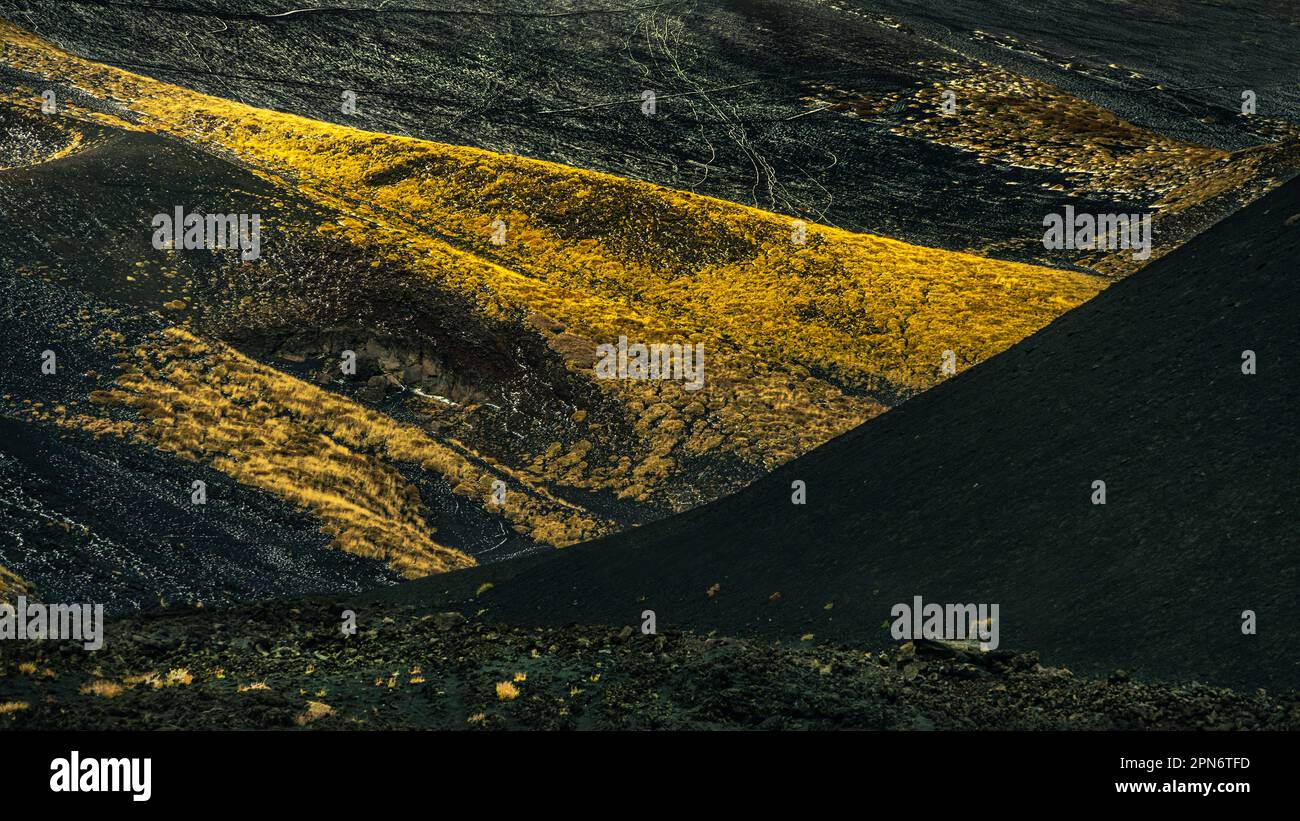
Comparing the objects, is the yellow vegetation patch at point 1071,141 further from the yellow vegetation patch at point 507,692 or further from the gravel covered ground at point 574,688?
the yellow vegetation patch at point 507,692

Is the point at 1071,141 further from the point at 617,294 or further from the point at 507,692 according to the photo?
the point at 507,692

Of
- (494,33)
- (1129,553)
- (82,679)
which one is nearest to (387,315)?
(82,679)

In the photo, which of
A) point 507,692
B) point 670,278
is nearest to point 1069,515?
point 507,692

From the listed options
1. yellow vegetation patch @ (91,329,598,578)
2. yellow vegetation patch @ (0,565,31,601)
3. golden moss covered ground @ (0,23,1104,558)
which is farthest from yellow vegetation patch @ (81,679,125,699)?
golden moss covered ground @ (0,23,1104,558)

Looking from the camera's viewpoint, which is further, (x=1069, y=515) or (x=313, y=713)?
(x=1069, y=515)

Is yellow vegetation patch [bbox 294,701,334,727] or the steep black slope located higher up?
the steep black slope

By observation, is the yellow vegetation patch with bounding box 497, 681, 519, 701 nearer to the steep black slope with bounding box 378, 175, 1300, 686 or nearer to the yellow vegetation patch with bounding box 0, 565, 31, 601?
the steep black slope with bounding box 378, 175, 1300, 686

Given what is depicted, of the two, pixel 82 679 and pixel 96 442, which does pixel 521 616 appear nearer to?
pixel 82 679

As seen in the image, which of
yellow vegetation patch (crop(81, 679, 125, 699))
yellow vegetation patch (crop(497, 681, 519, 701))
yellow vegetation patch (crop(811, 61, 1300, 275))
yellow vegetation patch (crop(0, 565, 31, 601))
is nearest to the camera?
yellow vegetation patch (crop(81, 679, 125, 699))
